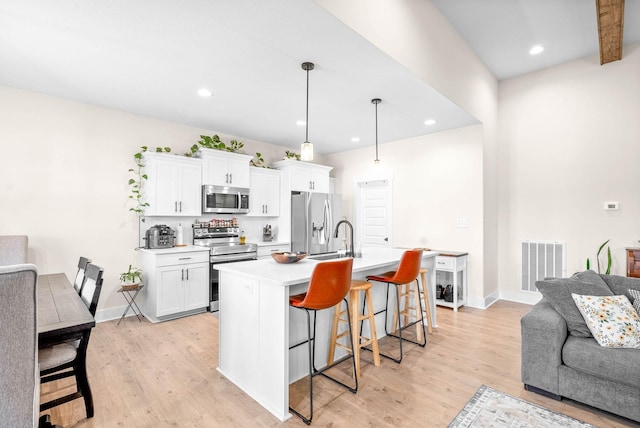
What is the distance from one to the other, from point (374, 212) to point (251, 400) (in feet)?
13.7

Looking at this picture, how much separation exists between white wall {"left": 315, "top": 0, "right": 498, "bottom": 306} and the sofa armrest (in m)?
2.29

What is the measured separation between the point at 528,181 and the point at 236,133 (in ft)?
15.0

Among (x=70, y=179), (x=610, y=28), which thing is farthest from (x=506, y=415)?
(x=70, y=179)

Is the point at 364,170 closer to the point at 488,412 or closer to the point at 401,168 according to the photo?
the point at 401,168

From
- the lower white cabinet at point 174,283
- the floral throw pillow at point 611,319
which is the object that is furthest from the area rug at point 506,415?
the lower white cabinet at point 174,283

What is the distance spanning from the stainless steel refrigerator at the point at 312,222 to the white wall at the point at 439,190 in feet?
3.51

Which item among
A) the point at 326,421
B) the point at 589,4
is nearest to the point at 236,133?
the point at 326,421

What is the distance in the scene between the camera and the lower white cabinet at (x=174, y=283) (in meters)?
3.82

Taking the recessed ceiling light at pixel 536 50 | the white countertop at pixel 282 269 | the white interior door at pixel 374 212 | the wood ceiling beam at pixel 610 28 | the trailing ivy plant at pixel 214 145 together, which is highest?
the recessed ceiling light at pixel 536 50

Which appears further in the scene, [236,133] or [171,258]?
[236,133]

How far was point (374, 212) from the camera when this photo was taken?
5.89 metres

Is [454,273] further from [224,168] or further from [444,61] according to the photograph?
[224,168]

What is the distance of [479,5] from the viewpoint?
10.8 ft

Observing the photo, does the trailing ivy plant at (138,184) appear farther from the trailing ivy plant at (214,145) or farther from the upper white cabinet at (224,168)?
the upper white cabinet at (224,168)
